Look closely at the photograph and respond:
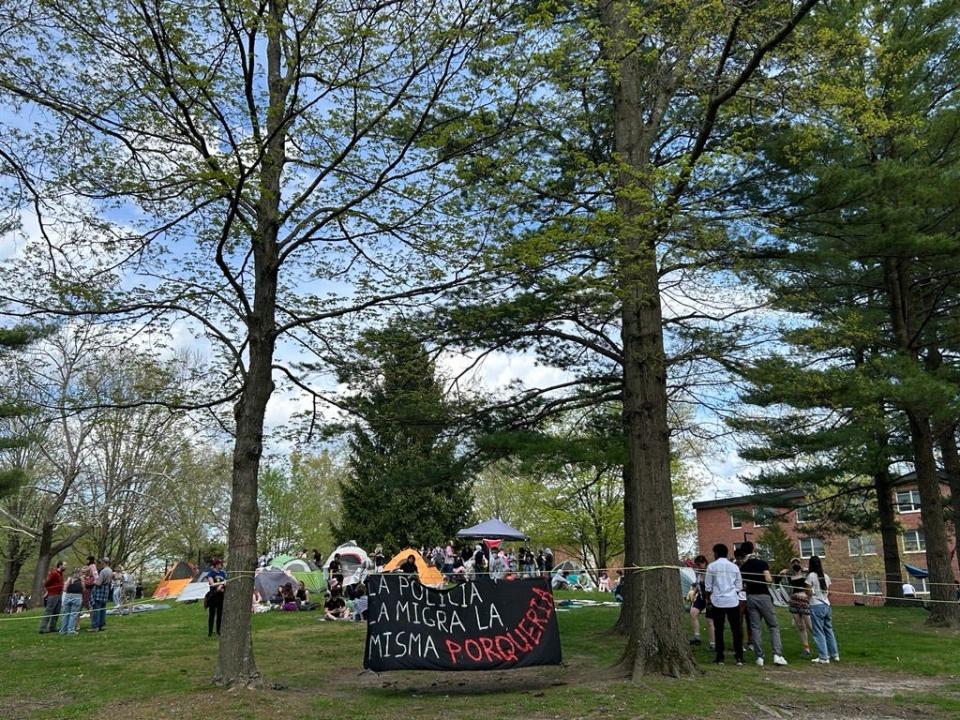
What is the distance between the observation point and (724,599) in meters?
10.5

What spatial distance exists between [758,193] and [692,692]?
768cm

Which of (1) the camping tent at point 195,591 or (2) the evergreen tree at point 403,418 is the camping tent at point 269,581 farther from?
(2) the evergreen tree at point 403,418

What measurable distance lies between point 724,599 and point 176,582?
22.4 m

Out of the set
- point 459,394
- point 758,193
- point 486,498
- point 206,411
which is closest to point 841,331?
point 758,193

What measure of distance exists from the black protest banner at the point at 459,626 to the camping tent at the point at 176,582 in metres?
19.6

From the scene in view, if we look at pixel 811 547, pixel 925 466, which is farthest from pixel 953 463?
pixel 811 547

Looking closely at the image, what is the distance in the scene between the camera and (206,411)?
35.5 ft

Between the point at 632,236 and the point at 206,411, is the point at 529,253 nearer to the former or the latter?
the point at 632,236

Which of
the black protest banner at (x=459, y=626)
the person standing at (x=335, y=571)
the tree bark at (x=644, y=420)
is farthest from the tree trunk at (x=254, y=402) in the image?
the person standing at (x=335, y=571)

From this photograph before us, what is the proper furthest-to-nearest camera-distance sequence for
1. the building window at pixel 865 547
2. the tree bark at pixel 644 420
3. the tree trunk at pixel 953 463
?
the building window at pixel 865 547, the tree trunk at pixel 953 463, the tree bark at pixel 644 420

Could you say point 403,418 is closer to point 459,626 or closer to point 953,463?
point 459,626

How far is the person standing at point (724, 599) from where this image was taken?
1052 centimetres

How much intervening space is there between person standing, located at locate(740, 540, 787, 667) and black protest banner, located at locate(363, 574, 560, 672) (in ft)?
11.3

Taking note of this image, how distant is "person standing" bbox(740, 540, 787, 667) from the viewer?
1054cm
